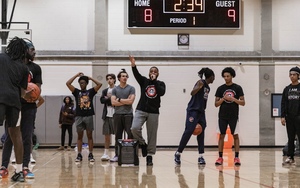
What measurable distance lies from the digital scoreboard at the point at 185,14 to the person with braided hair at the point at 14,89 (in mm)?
10934

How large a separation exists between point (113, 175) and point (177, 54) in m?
11.4

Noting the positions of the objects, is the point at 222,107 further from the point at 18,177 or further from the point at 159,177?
the point at 18,177

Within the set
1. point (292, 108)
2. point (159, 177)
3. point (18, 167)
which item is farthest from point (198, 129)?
point (18, 167)

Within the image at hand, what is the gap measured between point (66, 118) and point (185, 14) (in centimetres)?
534

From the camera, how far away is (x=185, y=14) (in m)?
17.9

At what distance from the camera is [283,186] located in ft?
22.0

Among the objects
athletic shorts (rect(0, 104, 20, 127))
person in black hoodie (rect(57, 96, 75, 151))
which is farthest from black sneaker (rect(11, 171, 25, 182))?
person in black hoodie (rect(57, 96, 75, 151))

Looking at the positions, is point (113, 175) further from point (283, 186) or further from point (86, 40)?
point (86, 40)

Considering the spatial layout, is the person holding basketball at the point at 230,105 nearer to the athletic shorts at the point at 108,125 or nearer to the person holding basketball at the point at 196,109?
the person holding basketball at the point at 196,109

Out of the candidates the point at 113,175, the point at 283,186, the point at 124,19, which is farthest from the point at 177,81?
the point at 283,186

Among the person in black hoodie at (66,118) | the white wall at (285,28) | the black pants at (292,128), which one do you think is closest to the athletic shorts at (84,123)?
the black pants at (292,128)

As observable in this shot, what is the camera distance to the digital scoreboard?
17.6m

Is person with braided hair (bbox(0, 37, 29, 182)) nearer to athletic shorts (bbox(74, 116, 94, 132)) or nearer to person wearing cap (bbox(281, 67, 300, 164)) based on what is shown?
athletic shorts (bbox(74, 116, 94, 132))

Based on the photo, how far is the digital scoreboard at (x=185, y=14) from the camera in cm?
1761
